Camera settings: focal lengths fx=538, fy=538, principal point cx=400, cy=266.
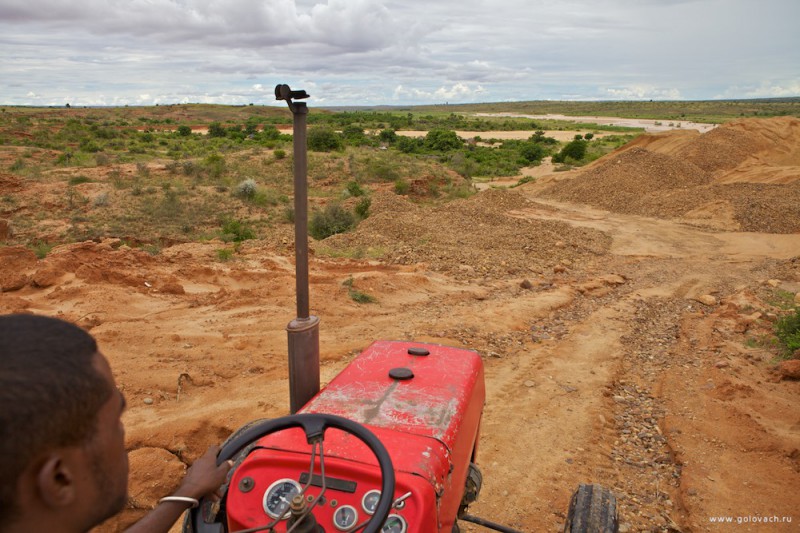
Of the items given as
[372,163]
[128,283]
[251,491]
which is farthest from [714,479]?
[372,163]

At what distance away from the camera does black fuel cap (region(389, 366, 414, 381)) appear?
8.67ft

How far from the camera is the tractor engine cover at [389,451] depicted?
1.76 metres

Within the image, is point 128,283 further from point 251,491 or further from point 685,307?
point 685,307

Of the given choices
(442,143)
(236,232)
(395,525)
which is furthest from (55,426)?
(442,143)

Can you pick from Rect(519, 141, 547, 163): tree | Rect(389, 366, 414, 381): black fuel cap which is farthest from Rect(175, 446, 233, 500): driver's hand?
Rect(519, 141, 547, 163): tree

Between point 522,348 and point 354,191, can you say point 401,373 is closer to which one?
point 522,348

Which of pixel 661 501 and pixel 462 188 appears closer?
pixel 661 501

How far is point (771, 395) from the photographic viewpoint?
17.6 feet

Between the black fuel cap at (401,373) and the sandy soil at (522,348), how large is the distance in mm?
1667

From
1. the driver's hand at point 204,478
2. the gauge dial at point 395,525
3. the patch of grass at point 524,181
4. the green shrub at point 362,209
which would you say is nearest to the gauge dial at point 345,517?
the gauge dial at point 395,525

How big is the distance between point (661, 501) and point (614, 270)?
7246 millimetres

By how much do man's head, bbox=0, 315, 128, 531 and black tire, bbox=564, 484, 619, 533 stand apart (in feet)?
8.06

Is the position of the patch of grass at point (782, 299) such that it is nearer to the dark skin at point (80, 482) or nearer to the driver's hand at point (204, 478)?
the driver's hand at point (204, 478)

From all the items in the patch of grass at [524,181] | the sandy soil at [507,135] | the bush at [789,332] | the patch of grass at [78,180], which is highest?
the sandy soil at [507,135]
